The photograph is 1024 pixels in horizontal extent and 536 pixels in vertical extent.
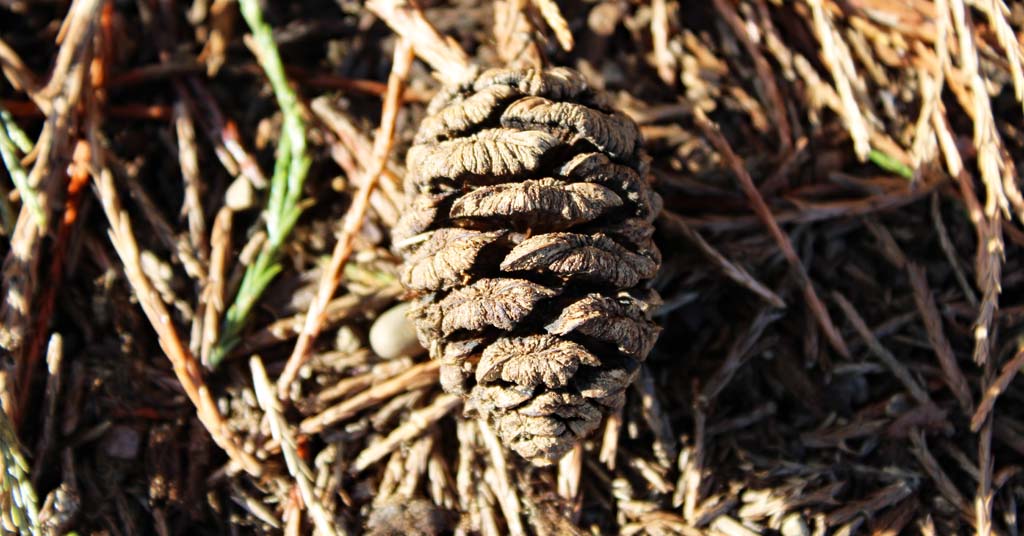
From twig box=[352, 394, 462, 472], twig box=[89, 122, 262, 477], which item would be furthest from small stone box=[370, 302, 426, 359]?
twig box=[89, 122, 262, 477]

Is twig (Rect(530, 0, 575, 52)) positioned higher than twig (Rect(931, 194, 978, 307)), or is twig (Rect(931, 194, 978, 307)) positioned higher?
twig (Rect(530, 0, 575, 52))

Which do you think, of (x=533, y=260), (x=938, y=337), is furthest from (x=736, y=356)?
(x=533, y=260)

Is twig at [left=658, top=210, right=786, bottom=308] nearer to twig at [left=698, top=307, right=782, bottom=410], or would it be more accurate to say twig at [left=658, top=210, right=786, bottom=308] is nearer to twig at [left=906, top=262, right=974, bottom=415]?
twig at [left=698, top=307, right=782, bottom=410]

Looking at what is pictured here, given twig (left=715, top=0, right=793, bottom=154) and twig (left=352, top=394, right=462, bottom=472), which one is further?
twig (left=715, top=0, right=793, bottom=154)

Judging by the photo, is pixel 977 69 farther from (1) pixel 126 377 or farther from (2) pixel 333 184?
(1) pixel 126 377

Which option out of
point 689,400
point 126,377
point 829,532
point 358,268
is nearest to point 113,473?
point 126,377

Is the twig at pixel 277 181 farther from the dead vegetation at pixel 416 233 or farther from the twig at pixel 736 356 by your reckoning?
the twig at pixel 736 356

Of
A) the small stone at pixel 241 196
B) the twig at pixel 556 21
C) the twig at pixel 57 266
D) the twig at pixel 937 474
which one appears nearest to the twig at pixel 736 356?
the twig at pixel 937 474
